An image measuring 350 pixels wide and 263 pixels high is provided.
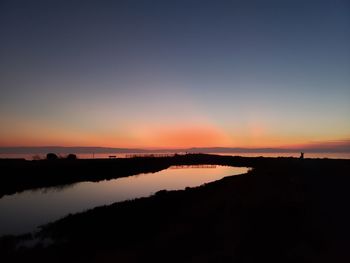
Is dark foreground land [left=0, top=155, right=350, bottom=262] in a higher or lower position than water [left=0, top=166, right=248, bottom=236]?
higher

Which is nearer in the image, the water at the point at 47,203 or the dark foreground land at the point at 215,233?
the dark foreground land at the point at 215,233

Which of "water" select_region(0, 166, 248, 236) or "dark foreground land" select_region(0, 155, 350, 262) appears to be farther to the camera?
"water" select_region(0, 166, 248, 236)

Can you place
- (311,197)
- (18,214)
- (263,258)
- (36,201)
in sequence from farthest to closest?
(36,201)
(18,214)
(311,197)
(263,258)

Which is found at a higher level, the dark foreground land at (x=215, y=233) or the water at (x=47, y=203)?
the dark foreground land at (x=215, y=233)

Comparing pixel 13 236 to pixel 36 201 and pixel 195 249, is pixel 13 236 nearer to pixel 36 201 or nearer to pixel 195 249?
pixel 195 249

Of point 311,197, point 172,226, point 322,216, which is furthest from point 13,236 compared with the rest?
point 311,197

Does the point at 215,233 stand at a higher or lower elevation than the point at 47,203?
higher

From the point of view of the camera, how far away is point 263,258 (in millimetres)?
13031

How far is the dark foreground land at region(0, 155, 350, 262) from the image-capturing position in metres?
Result: 13.8

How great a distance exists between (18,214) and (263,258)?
827 inches

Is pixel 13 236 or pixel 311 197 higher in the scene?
pixel 311 197

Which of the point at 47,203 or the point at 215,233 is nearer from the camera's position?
the point at 215,233

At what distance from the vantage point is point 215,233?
16734 mm

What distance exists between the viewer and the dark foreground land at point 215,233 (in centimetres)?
1376
